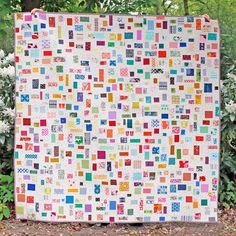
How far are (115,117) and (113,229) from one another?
1.08m

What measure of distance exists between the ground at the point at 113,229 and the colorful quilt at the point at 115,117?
0.27 feet

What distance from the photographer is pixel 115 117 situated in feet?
15.5

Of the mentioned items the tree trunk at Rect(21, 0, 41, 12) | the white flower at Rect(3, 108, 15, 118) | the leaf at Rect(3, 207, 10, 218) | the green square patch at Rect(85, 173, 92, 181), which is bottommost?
the leaf at Rect(3, 207, 10, 218)

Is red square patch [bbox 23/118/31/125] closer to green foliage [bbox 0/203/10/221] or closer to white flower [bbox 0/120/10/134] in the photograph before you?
white flower [bbox 0/120/10/134]

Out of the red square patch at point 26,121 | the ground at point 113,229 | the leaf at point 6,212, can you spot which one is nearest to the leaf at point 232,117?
the ground at point 113,229

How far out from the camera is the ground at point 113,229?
15.5ft

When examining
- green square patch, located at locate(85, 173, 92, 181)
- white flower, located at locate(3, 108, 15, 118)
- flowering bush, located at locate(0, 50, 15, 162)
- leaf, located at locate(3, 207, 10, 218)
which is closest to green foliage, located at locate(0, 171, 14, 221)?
leaf, located at locate(3, 207, 10, 218)

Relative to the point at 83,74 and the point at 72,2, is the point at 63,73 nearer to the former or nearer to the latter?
the point at 83,74

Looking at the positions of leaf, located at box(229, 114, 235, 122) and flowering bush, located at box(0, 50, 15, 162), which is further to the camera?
leaf, located at box(229, 114, 235, 122)

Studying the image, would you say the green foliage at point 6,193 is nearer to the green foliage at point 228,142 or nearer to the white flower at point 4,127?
the white flower at point 4,127

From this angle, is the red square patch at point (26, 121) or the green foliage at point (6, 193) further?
the green foliage at point (6, 193)

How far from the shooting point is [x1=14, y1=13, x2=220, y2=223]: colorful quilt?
466 cm

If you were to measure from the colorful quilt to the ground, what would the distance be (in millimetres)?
82

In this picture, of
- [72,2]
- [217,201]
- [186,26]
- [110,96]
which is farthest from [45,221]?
[72,2]
